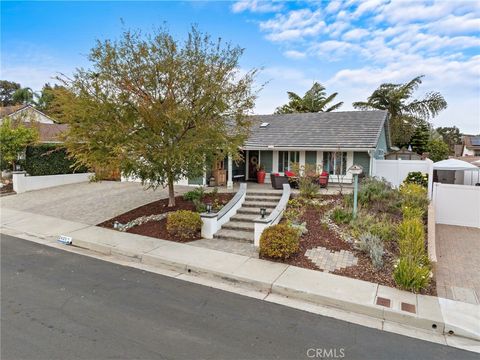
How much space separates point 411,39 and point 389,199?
19.1ft

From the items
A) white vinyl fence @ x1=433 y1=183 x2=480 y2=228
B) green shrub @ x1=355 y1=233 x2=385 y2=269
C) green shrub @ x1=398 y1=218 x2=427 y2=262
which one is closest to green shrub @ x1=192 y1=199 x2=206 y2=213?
green shrub @ x1=355 y1=233 x2=385 y2=269

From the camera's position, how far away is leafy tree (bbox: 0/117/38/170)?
16.2 meters

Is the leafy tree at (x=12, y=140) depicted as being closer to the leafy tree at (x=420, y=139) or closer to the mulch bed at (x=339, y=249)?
the mulch bed at (x=339, y=249)

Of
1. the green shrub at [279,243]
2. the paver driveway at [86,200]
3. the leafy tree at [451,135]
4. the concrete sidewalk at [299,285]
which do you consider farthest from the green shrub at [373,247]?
the leafy tree at [451,135]

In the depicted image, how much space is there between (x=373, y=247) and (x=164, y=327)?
4.86 m

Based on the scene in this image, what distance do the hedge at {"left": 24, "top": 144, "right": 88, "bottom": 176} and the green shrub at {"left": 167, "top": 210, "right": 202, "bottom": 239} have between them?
34.6 feet

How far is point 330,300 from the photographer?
17.9ft

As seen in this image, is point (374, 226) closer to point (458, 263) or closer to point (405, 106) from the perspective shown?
point (458, 263)

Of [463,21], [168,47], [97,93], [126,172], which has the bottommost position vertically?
[126,172]

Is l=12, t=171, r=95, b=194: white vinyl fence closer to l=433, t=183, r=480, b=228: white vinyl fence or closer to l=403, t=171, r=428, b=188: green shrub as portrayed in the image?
l=403, t=171, r=428, b=188: green shrub

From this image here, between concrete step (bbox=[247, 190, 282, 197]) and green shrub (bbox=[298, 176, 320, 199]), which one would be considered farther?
concrete step (bbox=[247, 190, 282, 197])

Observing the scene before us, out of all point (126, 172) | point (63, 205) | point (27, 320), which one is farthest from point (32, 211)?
point (27, 320)

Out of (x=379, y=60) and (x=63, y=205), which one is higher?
(x=379, y=60)

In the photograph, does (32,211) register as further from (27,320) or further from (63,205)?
(27,320)
